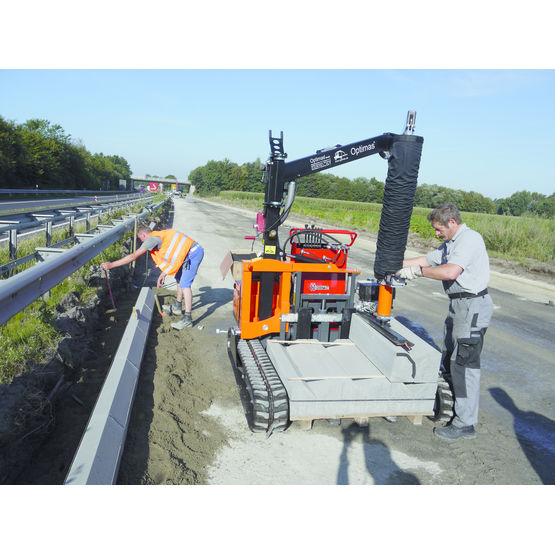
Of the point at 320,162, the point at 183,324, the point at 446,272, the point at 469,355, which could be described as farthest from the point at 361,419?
the point at 183,324

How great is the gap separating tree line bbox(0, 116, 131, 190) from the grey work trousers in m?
43.3

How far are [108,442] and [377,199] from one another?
253 ft

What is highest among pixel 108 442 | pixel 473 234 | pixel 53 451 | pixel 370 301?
pixel 473 234

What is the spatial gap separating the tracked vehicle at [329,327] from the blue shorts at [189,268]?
1184 mm

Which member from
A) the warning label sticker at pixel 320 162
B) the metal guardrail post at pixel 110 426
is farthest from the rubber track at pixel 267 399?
the warning label sticker at pixel 320 162

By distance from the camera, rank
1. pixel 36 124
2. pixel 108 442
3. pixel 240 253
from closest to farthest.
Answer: pixel 108 442, pixel 240 253, pixel 36 124

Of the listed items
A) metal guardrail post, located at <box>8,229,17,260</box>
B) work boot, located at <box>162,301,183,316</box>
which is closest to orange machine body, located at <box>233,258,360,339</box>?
work boot, located at <box>162,301,183,316</box>

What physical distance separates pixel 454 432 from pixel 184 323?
166 inches

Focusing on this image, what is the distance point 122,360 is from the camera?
13.7 ft

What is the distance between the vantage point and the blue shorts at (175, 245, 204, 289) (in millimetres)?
6801

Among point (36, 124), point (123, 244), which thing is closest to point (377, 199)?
point (36, 124)

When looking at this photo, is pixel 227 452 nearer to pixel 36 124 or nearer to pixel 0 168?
pixel 0 168

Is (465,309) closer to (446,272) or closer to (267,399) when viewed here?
(446,272)

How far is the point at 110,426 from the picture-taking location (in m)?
3.08
